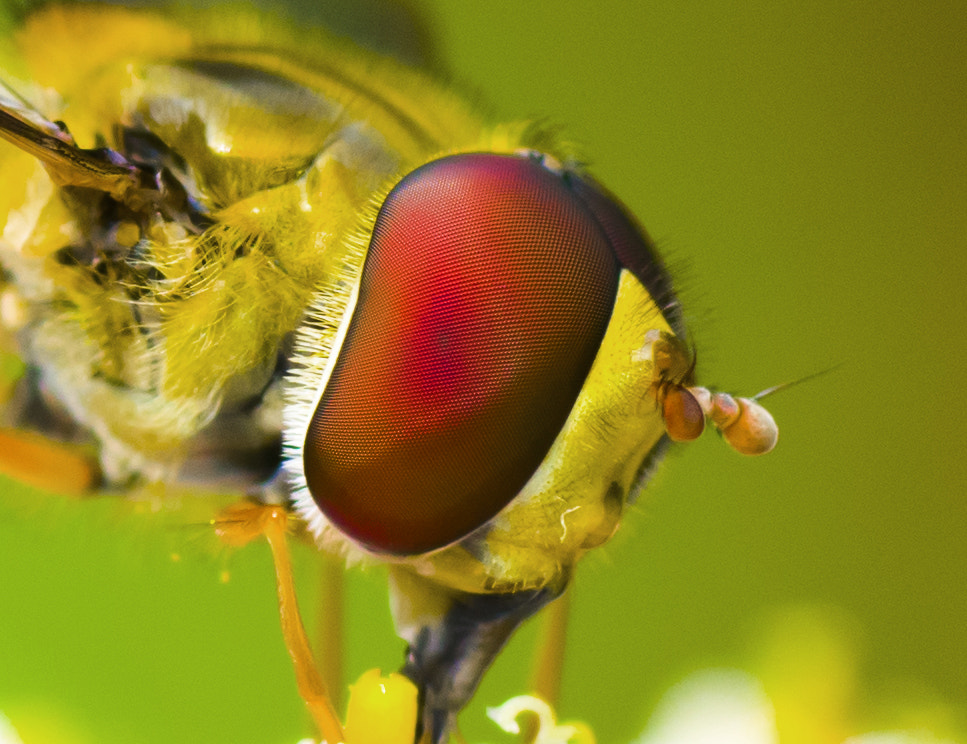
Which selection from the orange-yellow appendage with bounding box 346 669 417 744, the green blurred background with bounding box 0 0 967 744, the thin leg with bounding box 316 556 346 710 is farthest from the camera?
the green blurred background with bounding box 0 0 967 744

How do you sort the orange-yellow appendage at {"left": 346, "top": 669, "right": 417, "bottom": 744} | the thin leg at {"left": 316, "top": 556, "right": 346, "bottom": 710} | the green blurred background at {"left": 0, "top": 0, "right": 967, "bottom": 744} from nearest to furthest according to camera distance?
the orange-yellow appendage at {"left": 346, "top": 669, "right": 417, "bottom": 744} < the thin leg at {"left": 316, "top": 556, "right": 346, "bottom": 710} < the green blurred background at {"left": 0, "top": 0, "right": 967, "bottom": 744}

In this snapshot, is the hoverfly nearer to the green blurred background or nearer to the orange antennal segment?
the orange antennal segment

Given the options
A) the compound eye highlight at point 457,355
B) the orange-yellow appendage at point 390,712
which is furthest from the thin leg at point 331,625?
the compound eye highlight at point 457,355

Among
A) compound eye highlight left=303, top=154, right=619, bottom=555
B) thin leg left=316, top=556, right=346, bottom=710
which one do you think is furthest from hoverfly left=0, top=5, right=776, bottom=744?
thin leg left=316, top=556, right=346, bottom=710

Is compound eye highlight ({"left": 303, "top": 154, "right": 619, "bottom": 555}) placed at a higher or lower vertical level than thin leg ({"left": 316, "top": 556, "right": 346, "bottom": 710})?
higher

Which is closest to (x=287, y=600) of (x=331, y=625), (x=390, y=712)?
(x=390, y=712)

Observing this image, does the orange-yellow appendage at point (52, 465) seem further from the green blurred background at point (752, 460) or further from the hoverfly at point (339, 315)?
the green blurred background at point (752, 460)

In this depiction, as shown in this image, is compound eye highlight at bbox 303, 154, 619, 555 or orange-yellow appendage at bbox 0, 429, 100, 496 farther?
orange-yellow appendage at bbox 0, 429, 100, 496

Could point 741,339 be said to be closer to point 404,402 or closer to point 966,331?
point 966,331
